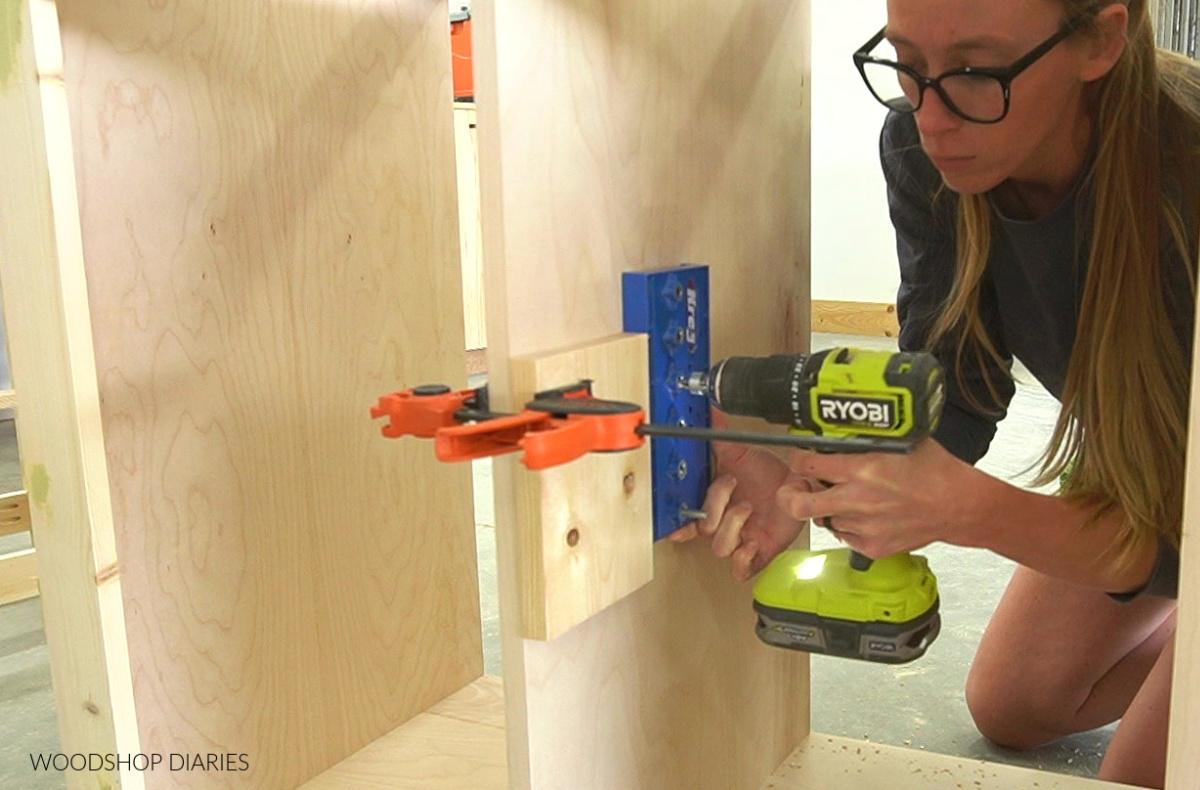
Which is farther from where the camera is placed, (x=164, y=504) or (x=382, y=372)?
(x=382, y=372)

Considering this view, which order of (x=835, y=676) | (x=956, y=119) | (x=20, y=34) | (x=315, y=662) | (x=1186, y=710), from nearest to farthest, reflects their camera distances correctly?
(x=1186, y=710), (x=20, y=34), (x=956, y=119), (x=315, y=662), (x=835, y=676)

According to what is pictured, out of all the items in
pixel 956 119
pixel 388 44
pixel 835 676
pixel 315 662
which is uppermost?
pixel 388 44

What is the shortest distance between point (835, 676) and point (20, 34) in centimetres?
148

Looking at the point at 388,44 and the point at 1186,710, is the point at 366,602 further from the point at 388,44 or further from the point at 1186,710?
the point at 1186,710

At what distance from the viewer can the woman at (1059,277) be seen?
950 millimetres

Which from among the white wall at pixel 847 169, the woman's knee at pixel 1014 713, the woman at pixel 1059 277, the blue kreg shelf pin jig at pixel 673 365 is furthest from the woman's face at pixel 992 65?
the white wall at pixel 847 169

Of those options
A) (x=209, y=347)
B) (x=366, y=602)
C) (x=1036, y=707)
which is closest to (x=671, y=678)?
(x=366, y=602)

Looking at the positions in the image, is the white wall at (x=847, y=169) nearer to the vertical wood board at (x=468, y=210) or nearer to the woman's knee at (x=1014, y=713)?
the vertical wood board at (x=468, y=210)

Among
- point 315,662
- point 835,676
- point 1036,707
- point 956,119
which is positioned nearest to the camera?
point 956,119

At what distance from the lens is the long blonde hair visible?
1017 mm

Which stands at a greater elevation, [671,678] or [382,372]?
[382,372]

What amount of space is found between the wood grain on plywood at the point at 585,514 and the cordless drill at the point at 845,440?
A: 93 mm

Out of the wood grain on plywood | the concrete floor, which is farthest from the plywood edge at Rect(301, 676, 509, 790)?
the wood grain on plywood

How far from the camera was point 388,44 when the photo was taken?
133cm
